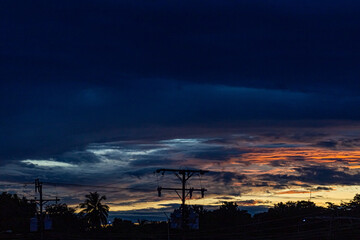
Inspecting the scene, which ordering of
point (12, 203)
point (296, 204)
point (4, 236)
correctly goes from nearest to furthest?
point (4, 236), point (12, 203), point (296, 204)

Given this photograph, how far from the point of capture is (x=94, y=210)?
444ft

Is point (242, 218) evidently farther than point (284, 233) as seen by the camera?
Yes

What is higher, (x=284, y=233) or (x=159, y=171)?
(x=159, y=171)

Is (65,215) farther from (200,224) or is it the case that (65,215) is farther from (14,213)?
(200,224)

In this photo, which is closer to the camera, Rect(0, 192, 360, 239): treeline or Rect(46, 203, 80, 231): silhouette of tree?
Rect(0, 192, 360, 239): treeline

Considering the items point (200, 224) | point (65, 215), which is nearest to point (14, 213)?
point (65, 215)

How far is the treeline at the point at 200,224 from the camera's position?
9900cm

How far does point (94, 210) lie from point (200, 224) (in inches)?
1297

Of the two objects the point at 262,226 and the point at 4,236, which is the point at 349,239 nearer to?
the point at 262,226

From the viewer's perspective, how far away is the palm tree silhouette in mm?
134500

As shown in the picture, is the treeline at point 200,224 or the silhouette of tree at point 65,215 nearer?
the treeline at point 200,224

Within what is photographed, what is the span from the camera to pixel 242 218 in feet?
396

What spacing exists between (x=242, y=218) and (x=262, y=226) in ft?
48.6

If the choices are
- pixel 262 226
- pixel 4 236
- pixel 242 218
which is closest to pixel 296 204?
pixel 242 218
